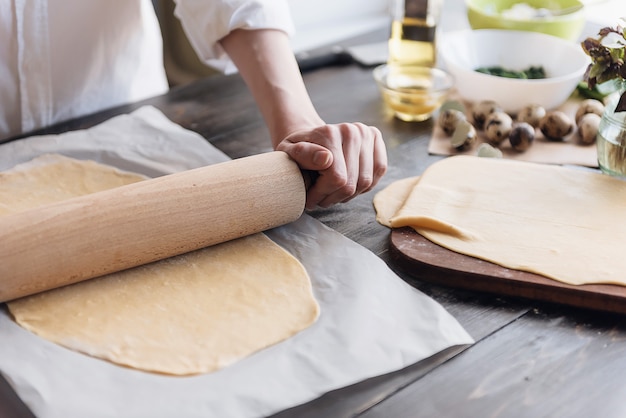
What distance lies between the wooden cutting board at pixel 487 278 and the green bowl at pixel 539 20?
0.80 metres

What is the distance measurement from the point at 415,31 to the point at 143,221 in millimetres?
869

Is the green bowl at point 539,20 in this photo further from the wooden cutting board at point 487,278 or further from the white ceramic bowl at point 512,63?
the wooden cutting board at point 487,278

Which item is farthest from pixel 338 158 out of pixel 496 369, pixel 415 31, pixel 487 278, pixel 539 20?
pixel 539 20

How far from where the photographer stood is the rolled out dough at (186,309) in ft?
2.57

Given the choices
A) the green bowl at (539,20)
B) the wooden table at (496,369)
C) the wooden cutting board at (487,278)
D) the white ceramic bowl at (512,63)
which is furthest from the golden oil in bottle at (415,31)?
the wooden cutting board at (487,278)

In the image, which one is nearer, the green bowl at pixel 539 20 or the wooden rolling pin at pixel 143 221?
the wooden rolling pin at pixel 143 221

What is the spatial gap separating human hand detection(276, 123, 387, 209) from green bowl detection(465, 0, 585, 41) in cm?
67

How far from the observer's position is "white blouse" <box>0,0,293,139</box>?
50.6 inches

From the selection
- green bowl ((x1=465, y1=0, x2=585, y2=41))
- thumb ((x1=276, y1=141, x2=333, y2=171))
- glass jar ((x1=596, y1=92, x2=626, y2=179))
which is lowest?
glass jar ((x1=596, y1=92, x2=626, y2=179))

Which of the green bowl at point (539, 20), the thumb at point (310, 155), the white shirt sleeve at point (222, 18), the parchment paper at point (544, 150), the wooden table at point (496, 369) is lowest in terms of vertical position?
the wooden table at point (496, 369)

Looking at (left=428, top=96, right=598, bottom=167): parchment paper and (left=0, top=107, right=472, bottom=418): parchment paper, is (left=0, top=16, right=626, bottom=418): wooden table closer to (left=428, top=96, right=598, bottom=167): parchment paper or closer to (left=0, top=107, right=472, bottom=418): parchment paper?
(left=0, top=107, right=472, bottom=418): parchment paper

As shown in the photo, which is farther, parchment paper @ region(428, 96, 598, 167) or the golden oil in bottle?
the golden oil in bottle

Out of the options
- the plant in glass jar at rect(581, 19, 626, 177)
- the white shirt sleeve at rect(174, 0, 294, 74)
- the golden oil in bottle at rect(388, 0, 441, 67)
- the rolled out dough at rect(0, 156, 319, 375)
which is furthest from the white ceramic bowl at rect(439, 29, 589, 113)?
the rolled out dough at rect(0, 156, 319, 375)

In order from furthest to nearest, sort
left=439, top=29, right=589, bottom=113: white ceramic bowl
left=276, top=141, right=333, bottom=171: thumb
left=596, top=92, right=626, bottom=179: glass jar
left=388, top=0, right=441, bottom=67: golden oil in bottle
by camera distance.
→ left=388, top=0, right=441, bottom=67: golden oil in bottle, left=439, top=29, right=589, bottom=113: white ceramic bowl, left=596, top=92, right=626, bottom=179: glass jar, left=276, top=141, right=333, bottom=171: thumb
